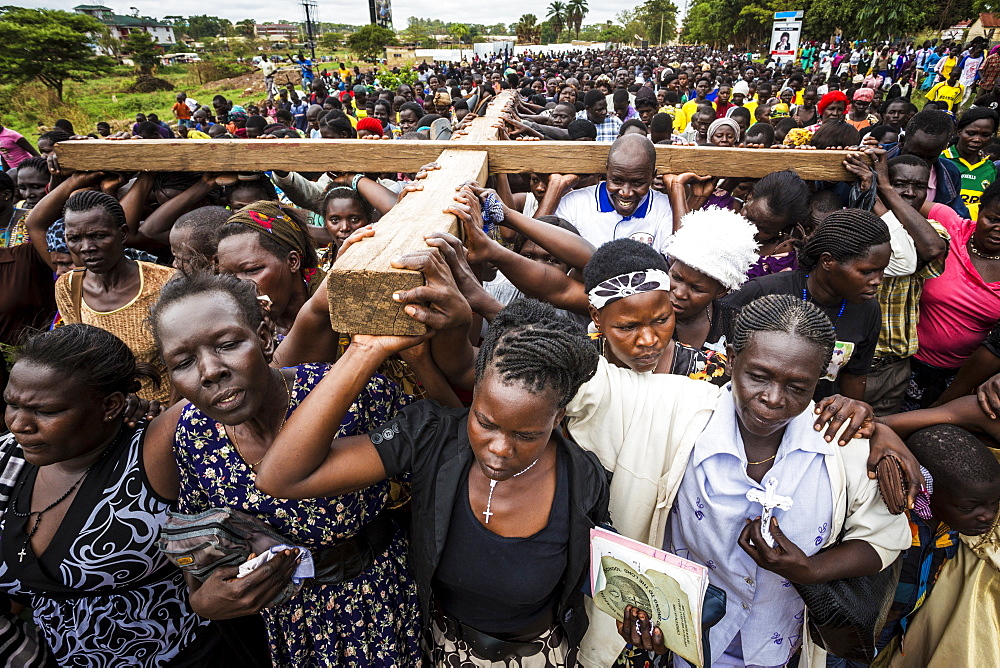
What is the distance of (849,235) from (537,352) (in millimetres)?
1762

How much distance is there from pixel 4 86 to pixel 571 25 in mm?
92333

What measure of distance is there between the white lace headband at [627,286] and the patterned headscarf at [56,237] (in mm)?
2850

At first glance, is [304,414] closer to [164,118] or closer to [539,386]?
[539,386]

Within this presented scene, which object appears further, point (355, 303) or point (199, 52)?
point (199, 52)

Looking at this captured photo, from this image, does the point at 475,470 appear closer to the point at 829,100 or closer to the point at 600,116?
the point at 600,116

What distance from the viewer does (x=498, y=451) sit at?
1385 millimetres

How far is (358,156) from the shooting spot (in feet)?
8.38

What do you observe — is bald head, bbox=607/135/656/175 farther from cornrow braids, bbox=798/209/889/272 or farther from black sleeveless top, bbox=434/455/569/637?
black sleeveless top, bbox=434/455/569/637

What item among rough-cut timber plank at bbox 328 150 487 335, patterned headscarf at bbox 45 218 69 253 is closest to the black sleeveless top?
rough-cut timber plank at bbox 328 150 487 335

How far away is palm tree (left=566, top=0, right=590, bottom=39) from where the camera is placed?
9462 centimetres

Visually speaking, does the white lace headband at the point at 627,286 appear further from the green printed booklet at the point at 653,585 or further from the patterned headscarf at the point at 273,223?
the patterned headscarf at the point at 273,223

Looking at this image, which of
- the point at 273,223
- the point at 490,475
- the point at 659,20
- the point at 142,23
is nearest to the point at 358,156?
the point at 273,223

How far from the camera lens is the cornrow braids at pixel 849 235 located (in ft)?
7.48

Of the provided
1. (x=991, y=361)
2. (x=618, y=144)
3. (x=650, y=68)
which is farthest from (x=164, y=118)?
(x=991, y=361)
